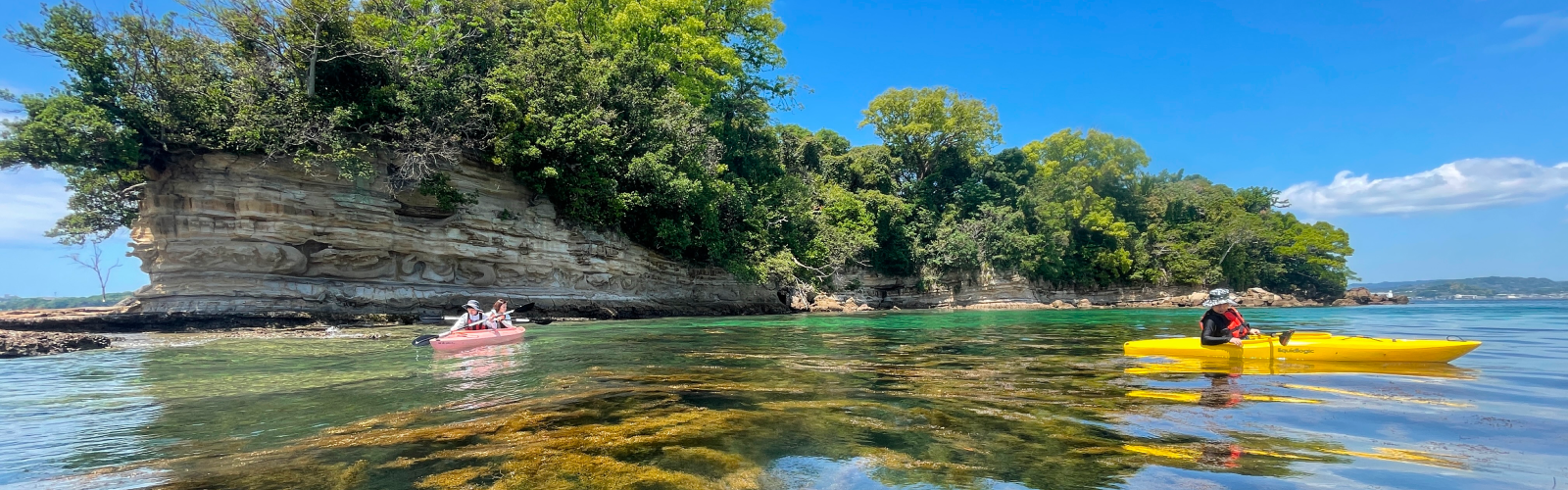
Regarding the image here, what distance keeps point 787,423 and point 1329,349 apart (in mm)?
7833

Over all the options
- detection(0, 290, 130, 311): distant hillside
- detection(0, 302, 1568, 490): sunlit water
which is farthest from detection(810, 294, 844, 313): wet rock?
detection(0, 290, 130, 311): distant hillside

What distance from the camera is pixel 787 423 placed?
5.03 m

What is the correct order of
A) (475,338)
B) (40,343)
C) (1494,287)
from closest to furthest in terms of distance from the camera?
(40,343) → (475,338) → (1494,287)

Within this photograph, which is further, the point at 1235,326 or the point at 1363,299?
the point at 1363,299

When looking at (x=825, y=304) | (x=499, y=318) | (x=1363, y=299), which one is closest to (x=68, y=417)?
(x=499, y=318)

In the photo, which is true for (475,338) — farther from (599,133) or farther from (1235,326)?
(1235,326)

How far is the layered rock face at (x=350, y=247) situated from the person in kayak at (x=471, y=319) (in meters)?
6.89

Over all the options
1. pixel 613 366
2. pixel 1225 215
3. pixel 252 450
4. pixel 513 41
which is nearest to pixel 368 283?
pixel 513 41

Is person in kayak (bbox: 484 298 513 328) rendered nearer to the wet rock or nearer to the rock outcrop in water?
the wet rock

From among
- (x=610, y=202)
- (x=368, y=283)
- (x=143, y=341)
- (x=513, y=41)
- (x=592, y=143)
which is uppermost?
(x=513, y=41)

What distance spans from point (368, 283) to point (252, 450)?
16.7m

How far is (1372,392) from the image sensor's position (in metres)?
6.17

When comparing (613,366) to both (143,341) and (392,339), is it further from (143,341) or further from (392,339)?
(143,341)

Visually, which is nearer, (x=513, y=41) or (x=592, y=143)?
(x=592, y=143)
